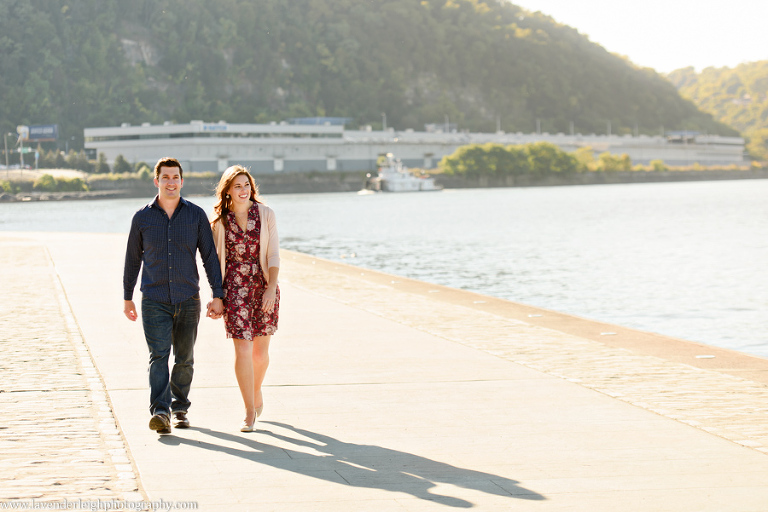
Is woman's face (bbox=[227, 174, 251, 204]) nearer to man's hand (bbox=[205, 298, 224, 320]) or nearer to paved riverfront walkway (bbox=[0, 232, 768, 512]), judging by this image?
man's hand (bbox=[205, 298, 224, 320])

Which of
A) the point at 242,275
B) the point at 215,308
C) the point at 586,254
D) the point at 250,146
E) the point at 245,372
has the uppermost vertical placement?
the point at 250,146

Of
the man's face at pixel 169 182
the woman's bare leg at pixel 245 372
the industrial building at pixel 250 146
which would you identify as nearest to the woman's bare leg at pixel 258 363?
the woman's bare leg at pixel 245 372

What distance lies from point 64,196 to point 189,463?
156 m

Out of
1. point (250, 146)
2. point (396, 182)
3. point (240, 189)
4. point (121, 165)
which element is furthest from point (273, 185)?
point (240, 189)

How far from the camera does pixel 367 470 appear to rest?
707 cm

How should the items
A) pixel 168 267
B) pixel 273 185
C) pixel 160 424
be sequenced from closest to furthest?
pixel 160 424
pixel 168 267
pixel 273 185

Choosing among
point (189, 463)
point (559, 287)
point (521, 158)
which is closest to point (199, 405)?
point (189, 463)

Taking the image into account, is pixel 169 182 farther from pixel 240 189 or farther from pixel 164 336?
pixel 164 336

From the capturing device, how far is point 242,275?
8445 mm

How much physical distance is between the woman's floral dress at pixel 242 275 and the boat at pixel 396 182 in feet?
534

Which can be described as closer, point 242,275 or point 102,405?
point 242,275

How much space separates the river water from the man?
13.5m

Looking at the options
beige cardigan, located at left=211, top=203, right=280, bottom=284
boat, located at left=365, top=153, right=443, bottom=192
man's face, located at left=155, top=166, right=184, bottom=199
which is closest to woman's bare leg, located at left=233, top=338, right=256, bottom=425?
beige cardigan, located at left=211, top=203, right=280, bottom=284

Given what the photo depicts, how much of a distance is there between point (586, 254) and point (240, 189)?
138 ft
